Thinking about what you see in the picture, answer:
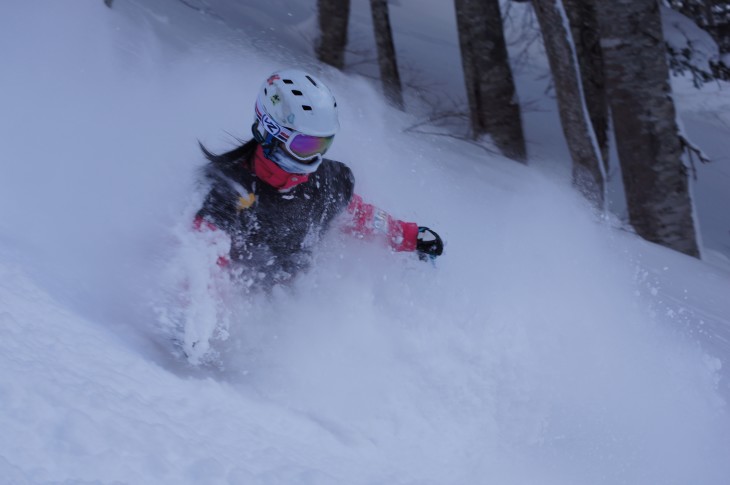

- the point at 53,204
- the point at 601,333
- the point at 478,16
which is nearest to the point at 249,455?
the point at 53,204

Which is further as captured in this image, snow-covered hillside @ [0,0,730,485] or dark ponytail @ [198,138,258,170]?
dark ponytail @ [198,138,258,170]

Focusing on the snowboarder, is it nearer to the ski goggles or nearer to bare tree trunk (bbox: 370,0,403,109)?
the ski goggles

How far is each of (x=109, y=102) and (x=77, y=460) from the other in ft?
14.2

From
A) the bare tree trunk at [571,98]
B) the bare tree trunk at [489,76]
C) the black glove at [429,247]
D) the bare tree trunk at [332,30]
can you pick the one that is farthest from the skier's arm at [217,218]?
the bare tree trunk at [332,30]

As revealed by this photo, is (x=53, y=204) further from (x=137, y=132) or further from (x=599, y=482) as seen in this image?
→ (x=599, y=482)

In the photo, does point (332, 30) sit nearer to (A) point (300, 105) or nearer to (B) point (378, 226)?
(B) point (378, 226)

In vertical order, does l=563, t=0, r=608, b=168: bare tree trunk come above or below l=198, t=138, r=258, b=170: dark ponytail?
below

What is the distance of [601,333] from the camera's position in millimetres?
4484

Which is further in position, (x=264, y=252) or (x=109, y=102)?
(x=109, y=102)

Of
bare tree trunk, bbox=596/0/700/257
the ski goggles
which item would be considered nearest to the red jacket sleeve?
the ski goggles

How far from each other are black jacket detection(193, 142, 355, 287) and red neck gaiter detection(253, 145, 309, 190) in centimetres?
4

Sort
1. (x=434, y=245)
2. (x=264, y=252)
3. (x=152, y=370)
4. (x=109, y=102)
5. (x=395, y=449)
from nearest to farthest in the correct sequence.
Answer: (x=152, y=370), (x=395, y=449), (x=264, y=252), (x=434, y=245), (x=109, y=102)

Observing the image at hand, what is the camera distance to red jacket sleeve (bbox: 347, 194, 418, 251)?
13.3 feet

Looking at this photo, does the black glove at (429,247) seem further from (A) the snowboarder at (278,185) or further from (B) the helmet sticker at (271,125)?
(B) the helmet sticker at (271,125)
